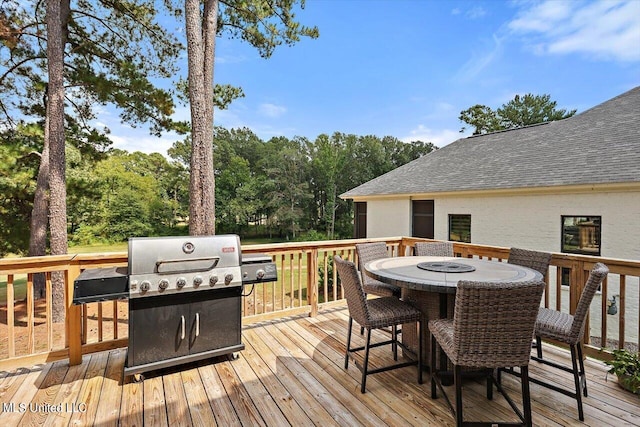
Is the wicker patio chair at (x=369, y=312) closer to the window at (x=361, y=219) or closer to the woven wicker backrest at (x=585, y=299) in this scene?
the woven wicker backrest at (x=585, y=299)

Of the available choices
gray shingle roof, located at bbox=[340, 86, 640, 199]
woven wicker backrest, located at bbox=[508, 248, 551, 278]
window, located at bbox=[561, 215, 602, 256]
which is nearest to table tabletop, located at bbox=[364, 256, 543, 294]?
woven wicker backrest, located at bbox=[508, 248, 551, 278]

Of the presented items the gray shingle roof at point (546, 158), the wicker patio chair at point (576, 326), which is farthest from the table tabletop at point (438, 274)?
the gray shingle roof at point (546, 158)

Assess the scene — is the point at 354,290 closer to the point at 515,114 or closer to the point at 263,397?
the point at 263,397

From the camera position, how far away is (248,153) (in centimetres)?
2673

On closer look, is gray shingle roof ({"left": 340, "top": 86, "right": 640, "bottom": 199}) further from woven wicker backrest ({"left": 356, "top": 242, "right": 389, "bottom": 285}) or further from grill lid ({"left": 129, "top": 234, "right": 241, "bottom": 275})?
grill lid ({"left": 129, "top": 234, "right": 241, "bottom": 275})

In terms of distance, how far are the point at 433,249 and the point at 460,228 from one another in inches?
227

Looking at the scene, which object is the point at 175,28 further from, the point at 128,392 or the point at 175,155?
the point at 175,155

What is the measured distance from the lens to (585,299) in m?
2.00

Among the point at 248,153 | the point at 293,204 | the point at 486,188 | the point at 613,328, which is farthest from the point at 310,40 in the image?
the point at 248,153

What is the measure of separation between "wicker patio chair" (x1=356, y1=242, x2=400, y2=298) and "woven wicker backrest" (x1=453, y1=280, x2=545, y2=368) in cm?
137

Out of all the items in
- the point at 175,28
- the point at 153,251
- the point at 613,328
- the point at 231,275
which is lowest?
the point at 613,328

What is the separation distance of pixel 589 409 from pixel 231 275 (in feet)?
9.43

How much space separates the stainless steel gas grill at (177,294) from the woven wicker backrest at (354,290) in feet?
2.98

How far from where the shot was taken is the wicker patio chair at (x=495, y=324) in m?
1.68
